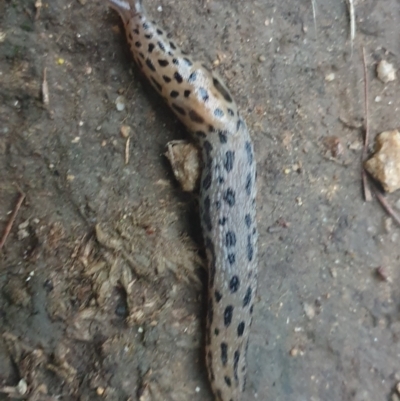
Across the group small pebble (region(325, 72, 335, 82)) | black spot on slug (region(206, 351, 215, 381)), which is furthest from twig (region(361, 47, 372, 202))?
black spot on slug (region(206, 351, 215, 381))

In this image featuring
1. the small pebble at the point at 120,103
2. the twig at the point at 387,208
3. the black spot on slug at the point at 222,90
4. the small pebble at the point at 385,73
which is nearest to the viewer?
the black spot on slug at the point at 222,90

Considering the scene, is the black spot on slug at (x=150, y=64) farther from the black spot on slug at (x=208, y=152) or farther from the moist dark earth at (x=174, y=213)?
the black spot on slug at (x=208, y=152)

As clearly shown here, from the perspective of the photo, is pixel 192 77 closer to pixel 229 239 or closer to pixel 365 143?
pixel 229 239

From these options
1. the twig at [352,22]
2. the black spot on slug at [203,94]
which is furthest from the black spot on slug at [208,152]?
the twig at [352,22]

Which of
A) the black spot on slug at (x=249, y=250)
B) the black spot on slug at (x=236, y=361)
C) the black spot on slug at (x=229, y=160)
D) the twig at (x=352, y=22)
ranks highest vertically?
the twig at (x=352, y=22)

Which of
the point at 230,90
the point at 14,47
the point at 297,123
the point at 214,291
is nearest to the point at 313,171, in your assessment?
the point at 297,123

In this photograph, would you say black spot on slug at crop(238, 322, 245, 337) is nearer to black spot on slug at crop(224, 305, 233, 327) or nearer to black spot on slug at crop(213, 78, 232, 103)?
black spot on slug at crop(224, 305, 233, 327)

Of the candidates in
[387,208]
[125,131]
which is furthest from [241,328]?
[125,131]
